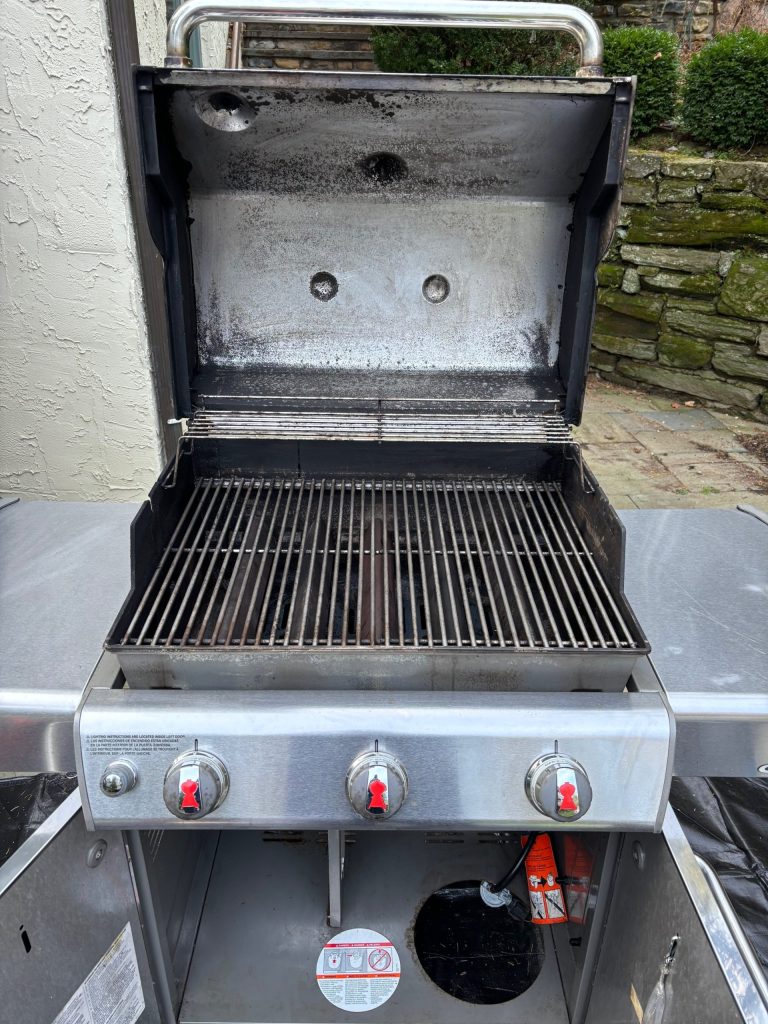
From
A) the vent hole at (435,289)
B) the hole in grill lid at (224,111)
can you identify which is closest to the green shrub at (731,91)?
the vent hole at (435,289)

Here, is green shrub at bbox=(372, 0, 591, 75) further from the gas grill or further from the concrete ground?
the gas grill

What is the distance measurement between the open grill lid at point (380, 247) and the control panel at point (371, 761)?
2.37 ft

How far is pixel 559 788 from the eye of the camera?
95 cm

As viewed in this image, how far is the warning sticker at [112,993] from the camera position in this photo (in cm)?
104

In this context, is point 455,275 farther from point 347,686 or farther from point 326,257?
point 347,686

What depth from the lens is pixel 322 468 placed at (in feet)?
5.18

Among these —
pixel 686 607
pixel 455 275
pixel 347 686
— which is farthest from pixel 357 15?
pixel 686 607

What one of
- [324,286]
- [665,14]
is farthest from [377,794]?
[665,14]

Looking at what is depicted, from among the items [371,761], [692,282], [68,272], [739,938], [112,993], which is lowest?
[112,993]

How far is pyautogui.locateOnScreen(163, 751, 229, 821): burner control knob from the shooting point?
0.94 metres

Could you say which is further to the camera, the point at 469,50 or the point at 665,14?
the point at 665,14

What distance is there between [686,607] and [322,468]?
2.78 ft

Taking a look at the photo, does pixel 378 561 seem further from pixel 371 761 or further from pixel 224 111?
pixel 224 111

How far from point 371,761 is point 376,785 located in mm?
33
